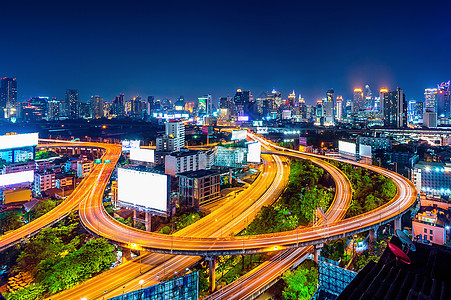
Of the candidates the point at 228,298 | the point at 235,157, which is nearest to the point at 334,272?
the point at 228,298

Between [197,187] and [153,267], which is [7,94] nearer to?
[197,187]

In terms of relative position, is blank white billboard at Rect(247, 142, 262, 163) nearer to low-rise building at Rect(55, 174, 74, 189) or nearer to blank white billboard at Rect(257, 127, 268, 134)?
low-rise building at Rect(55, 174, 74, 189)

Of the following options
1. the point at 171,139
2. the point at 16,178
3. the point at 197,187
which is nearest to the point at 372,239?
the point at 197,187

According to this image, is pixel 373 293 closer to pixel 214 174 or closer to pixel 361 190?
pixel 214 174

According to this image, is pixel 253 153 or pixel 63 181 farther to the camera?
pixel 253 153

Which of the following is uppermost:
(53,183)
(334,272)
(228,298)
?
(53,183)

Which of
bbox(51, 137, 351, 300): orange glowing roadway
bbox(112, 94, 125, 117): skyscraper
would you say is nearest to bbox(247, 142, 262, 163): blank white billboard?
bbox(51, 137, 351, 300): orange glowing roadway
